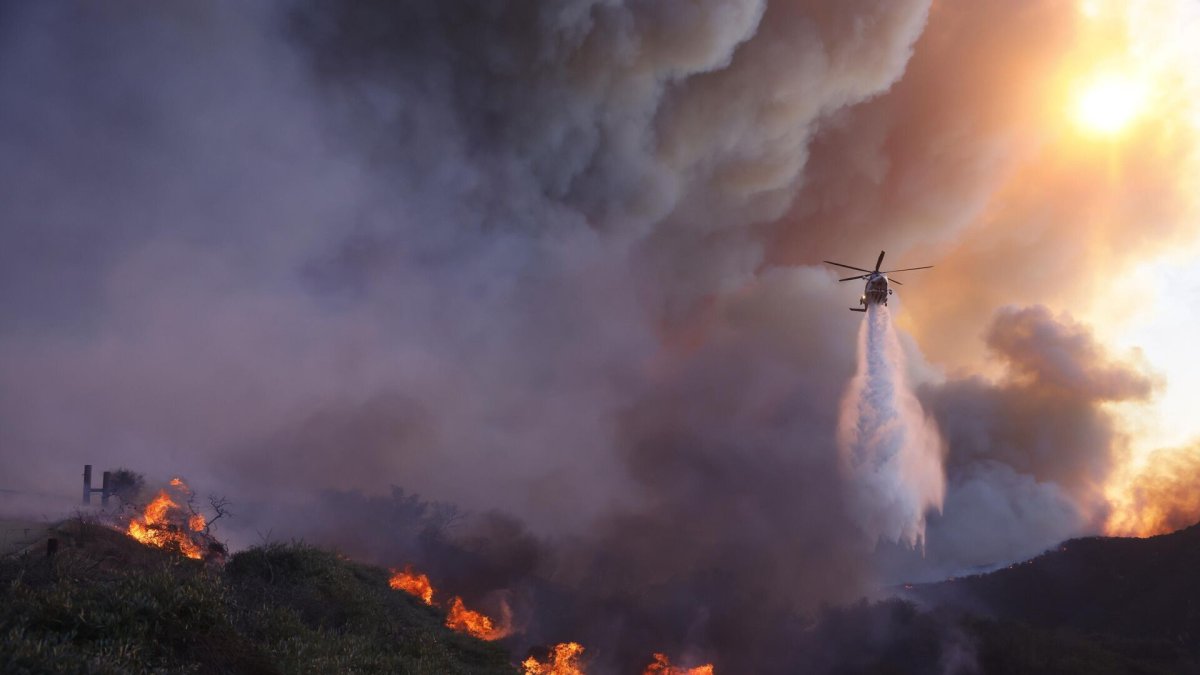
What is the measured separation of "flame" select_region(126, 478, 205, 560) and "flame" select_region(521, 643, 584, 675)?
31.1 meters

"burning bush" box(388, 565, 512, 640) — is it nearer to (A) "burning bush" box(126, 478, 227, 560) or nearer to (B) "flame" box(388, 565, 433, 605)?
(B) "flame" box(388, 565, 433, 605)

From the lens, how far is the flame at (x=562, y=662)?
5941cm

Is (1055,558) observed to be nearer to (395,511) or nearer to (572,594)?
(572,594)

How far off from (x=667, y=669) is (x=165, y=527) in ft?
168

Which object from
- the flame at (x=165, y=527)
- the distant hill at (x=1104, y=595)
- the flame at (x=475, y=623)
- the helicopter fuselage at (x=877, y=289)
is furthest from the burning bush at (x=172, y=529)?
the distant hill at (x=1104, y=595)

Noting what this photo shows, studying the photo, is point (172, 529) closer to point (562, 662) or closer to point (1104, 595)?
point (562, 662)

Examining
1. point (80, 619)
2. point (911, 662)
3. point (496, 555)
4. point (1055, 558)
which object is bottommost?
point (911, 662)

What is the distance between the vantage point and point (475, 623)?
63.8m

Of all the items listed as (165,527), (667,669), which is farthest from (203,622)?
(667,669)

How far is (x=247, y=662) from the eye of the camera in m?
13.3

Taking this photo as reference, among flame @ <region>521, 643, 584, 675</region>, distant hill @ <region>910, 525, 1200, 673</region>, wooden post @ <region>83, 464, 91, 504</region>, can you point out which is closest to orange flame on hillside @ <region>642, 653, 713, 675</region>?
flame @ <region>521, 643, 584, 675</region>

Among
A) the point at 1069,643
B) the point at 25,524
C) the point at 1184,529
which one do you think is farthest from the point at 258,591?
the point at 1184,529

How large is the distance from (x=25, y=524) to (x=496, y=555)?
187 ft

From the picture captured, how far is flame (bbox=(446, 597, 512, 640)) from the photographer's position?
61.0 meters
